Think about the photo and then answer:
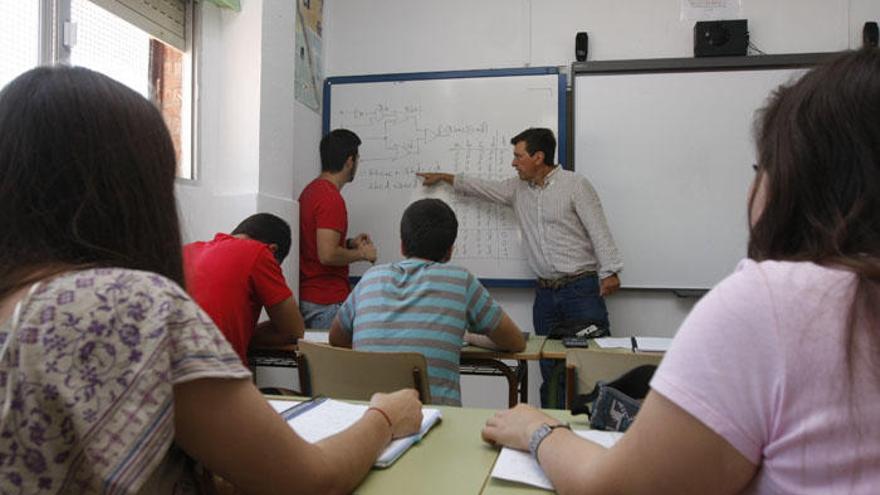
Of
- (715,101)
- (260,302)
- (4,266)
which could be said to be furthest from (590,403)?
(715,101)

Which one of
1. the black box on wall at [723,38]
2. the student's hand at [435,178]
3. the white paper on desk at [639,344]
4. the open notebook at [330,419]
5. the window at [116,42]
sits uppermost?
the black box on wall at [723,38]

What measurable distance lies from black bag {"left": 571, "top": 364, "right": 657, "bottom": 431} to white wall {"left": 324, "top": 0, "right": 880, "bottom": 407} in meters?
2.78

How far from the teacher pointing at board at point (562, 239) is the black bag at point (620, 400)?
2.37 m

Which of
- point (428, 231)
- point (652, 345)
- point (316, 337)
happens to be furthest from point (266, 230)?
point (652, 345)

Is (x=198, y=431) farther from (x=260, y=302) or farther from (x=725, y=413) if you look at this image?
(x=260, y=302)

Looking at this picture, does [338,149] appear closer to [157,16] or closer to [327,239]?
[327,239]

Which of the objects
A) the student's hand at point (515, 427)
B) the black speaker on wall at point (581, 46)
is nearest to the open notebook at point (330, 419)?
the student's hand at point (515, 427)

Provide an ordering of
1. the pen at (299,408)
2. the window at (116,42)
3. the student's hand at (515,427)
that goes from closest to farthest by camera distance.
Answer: the student's hand at (515,427), the pen at (299,408), the window at (116,42)

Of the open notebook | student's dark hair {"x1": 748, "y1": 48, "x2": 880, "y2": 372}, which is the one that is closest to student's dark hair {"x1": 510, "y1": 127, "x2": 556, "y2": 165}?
the open notebook

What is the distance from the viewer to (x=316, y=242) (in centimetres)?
368

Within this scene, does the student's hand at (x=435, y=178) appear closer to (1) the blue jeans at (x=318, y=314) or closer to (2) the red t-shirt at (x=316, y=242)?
(2) the red t-shirt at (x=316, y=242)

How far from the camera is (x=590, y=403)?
1.32 m

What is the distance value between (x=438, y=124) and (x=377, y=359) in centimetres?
254

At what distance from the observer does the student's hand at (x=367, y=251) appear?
377 centimetres
